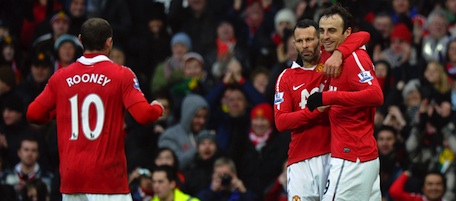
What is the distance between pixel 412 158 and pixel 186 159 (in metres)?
3.05

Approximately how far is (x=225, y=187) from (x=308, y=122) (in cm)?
431

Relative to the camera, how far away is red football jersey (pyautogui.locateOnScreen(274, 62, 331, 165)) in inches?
441

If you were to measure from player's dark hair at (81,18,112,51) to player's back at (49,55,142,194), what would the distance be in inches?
4.4

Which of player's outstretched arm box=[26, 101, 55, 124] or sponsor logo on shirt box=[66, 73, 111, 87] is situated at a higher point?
sponsor logo on shirt box=[66, 73, 111, 87]

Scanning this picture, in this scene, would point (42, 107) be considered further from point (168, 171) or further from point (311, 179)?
point (168, 171)

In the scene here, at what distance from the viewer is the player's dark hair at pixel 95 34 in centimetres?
1041

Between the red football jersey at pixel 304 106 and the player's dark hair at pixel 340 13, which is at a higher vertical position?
the player's dark hair at pixel 340 13

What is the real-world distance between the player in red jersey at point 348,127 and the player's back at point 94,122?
169 cm

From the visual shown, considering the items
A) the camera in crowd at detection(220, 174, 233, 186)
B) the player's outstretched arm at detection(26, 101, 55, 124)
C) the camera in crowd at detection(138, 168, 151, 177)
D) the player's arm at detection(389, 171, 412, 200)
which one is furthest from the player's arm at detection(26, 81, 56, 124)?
the player's arm at detection(389, 171, 412, 200)

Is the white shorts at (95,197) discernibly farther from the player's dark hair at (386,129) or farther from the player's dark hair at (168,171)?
the player's dark hair at (386,129)

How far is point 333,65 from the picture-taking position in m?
10.6

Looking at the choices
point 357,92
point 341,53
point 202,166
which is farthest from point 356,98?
point 202,166

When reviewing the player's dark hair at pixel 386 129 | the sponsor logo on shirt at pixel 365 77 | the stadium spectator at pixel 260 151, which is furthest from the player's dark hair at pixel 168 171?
the sponsor logo on shirt at pixel 365 77

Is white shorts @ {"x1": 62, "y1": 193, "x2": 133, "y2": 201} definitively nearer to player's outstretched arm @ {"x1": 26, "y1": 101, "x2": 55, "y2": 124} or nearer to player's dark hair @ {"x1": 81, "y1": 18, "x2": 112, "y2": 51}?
player's outstretched arm @ {"x1": 26, "y1": 101, "x2": 55, "y2": 124}
